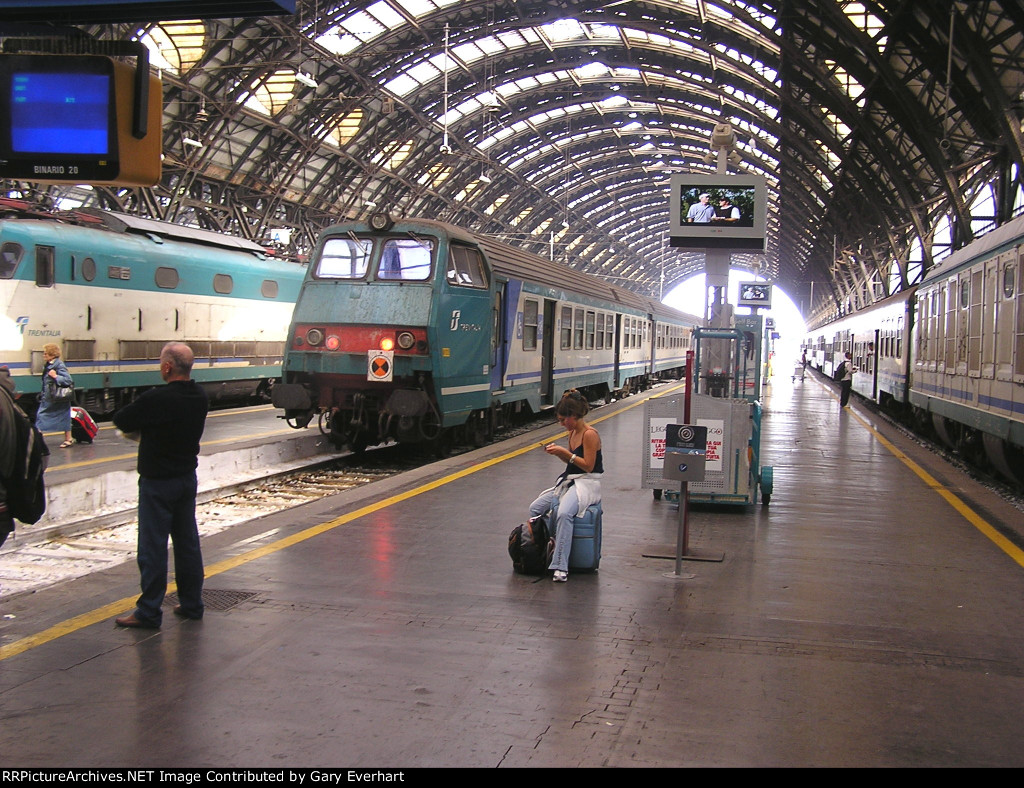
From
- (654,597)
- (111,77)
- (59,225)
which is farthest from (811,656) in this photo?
(59,225)

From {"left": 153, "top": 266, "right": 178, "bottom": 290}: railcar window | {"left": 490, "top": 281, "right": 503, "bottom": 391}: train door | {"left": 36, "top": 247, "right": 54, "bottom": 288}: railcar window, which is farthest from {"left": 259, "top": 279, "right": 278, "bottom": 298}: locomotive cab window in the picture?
{"left": 490, "top": 281, "right": 503, "bottom": 391}: train door

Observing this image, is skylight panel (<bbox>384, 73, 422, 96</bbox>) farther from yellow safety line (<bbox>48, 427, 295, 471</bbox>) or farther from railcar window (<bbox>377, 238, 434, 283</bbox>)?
railcar window (<bbox>377, 238, 434, 283</bbox>)

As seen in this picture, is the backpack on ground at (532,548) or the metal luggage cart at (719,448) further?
the metal luggage cart at (719,448)

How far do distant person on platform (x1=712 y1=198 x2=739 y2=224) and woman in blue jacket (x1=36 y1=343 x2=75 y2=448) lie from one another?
987cm

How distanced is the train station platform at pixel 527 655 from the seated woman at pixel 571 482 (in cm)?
29

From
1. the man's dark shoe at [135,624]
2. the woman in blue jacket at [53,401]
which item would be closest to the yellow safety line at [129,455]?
the woman in blue jacket at [53,401]

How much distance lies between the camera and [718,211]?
552 inches

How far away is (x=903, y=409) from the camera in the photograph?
2572cm

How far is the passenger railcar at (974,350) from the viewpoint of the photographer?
11.4 metres

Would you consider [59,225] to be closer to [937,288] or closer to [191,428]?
[191,428]

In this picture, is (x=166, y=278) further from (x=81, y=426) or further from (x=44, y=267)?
(x=81, y=426)

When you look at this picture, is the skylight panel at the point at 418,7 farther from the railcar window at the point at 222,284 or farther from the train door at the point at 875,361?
the train door at the point at 875,361

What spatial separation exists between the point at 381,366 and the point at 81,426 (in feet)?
17.1

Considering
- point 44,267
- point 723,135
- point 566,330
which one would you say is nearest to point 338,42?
point 566,330
